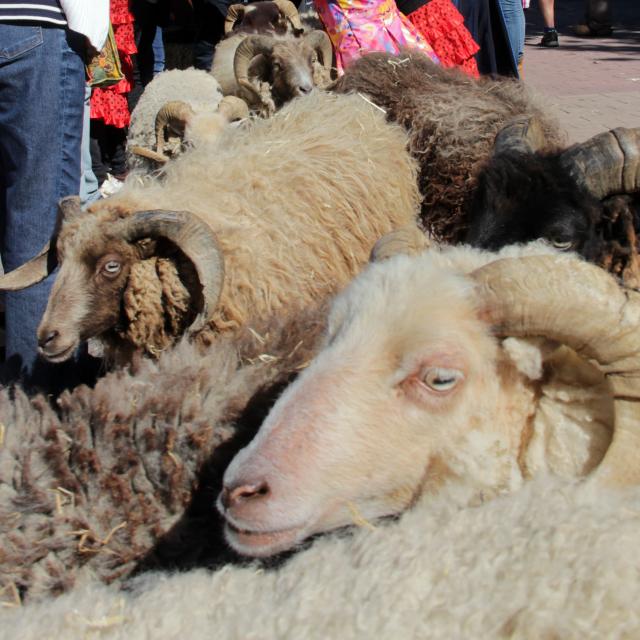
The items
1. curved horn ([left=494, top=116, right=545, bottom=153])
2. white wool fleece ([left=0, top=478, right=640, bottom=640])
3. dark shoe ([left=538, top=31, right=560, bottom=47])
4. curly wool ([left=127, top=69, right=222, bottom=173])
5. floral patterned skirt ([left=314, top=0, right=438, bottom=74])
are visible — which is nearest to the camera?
white wool fleece ([left=0, top=478, right=640, bottom=640])

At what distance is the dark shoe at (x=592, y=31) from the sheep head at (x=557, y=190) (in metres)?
16.3

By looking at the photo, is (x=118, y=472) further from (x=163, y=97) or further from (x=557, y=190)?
(x=163, y=97)

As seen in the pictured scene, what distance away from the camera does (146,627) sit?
1.59 m

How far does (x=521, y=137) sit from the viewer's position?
387cm

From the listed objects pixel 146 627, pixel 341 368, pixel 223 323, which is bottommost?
pixel 223 323

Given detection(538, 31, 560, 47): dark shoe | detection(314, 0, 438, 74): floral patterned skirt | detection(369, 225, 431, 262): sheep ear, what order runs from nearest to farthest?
detection(369, 225, 431, 262): sheep ear → detection(314, 0, 438, 74): floral patterned skirt → detection(538, 31, 560, 47): dark shoe

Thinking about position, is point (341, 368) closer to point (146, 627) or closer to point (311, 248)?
point (146, 627)

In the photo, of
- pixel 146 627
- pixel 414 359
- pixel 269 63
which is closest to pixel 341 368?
pixel 414 359

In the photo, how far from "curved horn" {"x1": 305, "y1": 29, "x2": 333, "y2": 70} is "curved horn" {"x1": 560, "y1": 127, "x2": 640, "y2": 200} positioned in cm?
353

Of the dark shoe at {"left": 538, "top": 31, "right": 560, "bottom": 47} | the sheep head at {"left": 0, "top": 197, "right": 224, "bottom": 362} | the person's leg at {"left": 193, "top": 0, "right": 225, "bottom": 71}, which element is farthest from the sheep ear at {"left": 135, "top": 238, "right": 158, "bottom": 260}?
the dark shoe at {"left": 538, "top": 31, "right": 560, "bottom": 47}

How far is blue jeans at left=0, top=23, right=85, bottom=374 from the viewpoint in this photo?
3.41m

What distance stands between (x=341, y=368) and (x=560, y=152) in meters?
2.30

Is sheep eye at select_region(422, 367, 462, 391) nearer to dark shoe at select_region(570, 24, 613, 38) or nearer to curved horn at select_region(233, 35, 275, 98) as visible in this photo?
curved horn at select_region(233, 35, 275, 98)

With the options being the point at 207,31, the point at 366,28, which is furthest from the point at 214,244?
the point at 207,31
